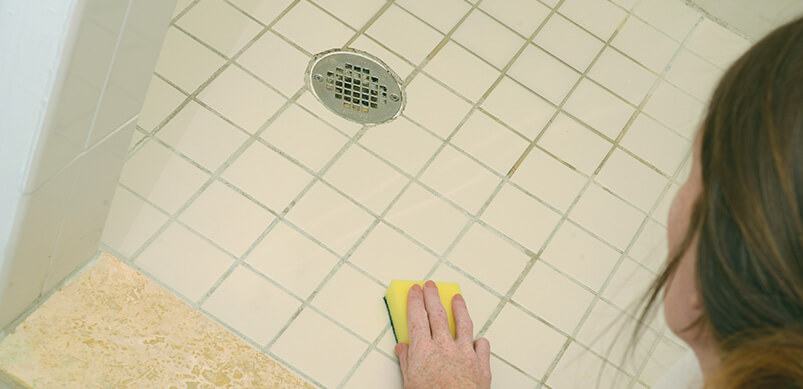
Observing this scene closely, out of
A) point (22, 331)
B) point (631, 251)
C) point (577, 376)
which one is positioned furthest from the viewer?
point (631, 251)

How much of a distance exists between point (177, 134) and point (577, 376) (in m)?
1.10

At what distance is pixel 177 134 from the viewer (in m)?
1.71

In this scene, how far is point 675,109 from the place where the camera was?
2199 mm

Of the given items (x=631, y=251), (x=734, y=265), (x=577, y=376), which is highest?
(x=734, y=265)

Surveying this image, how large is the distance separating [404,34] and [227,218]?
80cm

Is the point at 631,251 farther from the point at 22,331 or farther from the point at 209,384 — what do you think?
the point at 22,331

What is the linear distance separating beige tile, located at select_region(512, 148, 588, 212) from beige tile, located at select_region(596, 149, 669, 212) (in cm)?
8

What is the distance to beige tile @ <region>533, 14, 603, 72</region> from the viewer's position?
2207mm

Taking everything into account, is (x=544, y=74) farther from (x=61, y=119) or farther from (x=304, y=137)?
(x=61, y=119)

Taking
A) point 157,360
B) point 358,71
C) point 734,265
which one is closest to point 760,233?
point 734,265

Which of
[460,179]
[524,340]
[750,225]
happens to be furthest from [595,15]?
[750,225]

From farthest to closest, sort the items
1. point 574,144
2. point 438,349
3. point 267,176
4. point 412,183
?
point 574,144
point 412,183
point 267,176
point 438,349

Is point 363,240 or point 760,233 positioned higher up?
point 760,233

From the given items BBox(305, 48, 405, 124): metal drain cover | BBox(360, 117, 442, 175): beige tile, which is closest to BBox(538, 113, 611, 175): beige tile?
BBox(360, 117, 442, 175): beige tile
